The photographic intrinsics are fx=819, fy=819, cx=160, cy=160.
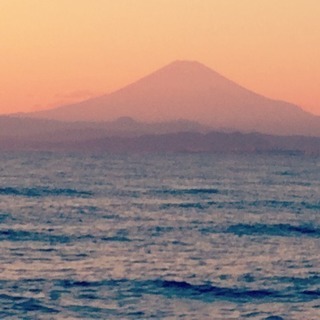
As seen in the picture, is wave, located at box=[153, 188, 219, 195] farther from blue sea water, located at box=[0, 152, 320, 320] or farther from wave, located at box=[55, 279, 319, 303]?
wave, located at box=[55, 279, 319, 303]

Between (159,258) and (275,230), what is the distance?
39.3ft

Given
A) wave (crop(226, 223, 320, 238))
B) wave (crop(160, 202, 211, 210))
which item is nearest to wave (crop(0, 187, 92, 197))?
wave (crop(160, 202, 211, 210))

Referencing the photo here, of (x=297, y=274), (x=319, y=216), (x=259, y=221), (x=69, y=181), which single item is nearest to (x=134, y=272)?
(x=297, y=274)

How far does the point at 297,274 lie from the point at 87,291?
7.71 meters

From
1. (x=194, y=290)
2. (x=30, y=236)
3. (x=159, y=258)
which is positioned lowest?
(x=194, y=290)

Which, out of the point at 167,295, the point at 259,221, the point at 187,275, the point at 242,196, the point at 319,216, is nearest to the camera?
the point at 167,295

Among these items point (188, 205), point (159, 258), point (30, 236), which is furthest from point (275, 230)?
point (188, 205)

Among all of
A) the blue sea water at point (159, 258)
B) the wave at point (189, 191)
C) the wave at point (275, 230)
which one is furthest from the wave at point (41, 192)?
the wave at point (275, 230)

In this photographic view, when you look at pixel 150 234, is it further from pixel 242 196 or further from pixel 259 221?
pixel 242 196

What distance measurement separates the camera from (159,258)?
30703 mm

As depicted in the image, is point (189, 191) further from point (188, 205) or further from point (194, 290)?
point (194, 290)

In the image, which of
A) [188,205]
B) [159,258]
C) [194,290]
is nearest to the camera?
[194,290]

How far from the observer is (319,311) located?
2291cm

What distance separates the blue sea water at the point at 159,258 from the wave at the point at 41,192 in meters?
2.42
